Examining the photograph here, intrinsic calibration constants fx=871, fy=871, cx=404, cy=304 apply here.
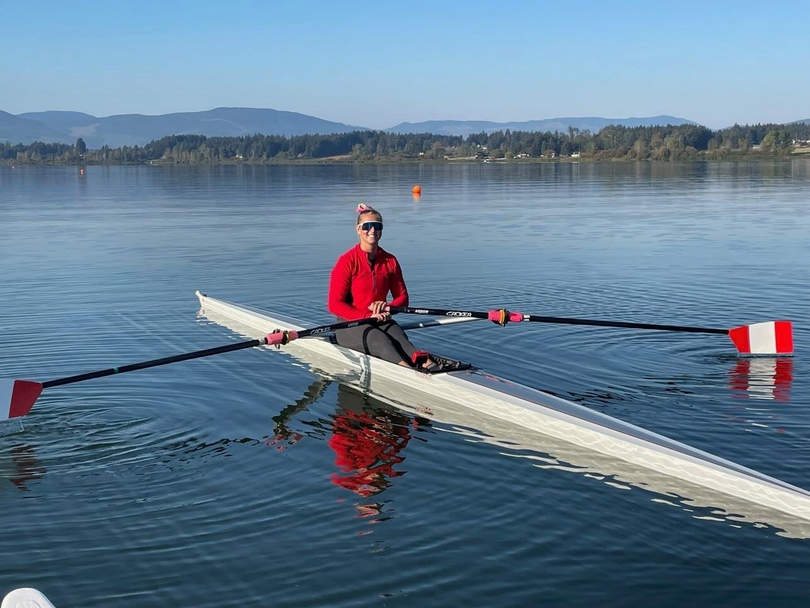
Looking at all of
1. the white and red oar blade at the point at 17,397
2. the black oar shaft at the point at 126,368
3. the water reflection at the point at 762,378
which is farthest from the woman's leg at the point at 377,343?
the water reflection at the point at 762,378

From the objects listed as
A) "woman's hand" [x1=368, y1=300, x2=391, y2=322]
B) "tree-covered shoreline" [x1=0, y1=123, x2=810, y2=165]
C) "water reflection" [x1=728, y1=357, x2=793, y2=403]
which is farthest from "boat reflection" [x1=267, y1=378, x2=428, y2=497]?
"tree-covered shoreline" [x1=0, y1=123, x2=810, y2=165]

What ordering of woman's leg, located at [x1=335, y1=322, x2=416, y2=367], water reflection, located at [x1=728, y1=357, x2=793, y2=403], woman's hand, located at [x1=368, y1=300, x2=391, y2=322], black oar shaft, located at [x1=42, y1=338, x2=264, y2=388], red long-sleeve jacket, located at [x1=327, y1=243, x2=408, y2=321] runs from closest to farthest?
black oar shaft, located at [x1=42, y1=338, x2=264, y2=388]
water reflection, located at [x1=728, y1=357, x2=793, y2=403]
woman's hand, located at [x1=368, y1=300, x2=391, y2=322]
woman's leg, located at [x1=335, y1=322, x2=416, y2=367]
red long-sleeve jacket, located at [x1=327, y1=243, x2=408, y2=321]

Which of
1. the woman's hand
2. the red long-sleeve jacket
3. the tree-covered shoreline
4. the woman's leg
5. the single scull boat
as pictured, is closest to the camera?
the single scull boat

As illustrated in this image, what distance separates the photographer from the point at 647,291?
15.9m

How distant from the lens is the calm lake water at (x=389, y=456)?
5.58 meters

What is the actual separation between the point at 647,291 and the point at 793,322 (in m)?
3.28

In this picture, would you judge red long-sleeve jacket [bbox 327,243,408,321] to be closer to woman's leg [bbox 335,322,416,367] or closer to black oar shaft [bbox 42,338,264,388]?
woman's leg [bbox 335,322,416,367]

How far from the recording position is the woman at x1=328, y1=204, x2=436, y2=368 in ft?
32.4

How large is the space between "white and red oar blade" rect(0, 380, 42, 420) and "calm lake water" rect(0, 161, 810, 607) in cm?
24

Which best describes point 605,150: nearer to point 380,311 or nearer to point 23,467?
point 380,311

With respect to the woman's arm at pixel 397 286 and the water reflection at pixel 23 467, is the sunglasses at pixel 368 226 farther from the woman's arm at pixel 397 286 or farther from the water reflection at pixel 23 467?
the water reflection at pixel 23 467

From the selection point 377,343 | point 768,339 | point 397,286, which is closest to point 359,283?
point 397,286

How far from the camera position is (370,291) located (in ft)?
33.6

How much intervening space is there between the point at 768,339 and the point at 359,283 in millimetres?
5292
